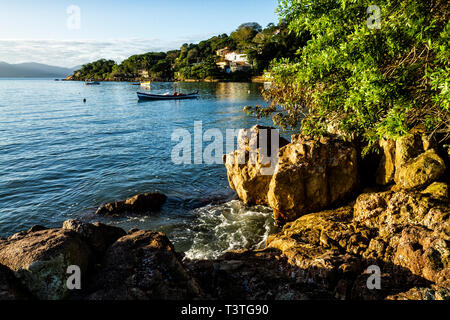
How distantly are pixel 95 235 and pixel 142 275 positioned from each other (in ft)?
7.22

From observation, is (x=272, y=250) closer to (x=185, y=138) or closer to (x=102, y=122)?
(x=185, y=138)

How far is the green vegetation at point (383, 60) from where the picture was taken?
24.7 feet

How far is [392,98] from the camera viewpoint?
8039 mm

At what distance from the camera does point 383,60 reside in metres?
8.69

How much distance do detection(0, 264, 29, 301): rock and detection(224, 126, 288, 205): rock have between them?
35.9ft

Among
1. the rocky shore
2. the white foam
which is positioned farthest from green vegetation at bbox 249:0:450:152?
the white foam

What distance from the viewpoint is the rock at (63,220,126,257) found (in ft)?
22.0

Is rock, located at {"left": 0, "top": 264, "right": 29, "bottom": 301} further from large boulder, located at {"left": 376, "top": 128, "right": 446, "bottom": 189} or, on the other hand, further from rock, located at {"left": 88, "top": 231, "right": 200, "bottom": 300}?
large boulder, located at {"left": 376, "top": 128, "right": 446, "bottom": 189}

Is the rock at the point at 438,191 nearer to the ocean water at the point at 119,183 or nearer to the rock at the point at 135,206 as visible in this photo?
the ocean water at the point at 119,183

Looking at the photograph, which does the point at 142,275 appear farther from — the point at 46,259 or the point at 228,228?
the point at 228,228

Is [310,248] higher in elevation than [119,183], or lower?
higher

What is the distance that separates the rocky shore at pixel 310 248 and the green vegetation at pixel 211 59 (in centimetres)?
9705

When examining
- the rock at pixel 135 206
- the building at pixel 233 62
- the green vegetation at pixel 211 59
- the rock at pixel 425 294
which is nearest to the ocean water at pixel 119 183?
the rock at pixel 135 206

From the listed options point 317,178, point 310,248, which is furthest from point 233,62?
point 310,248
